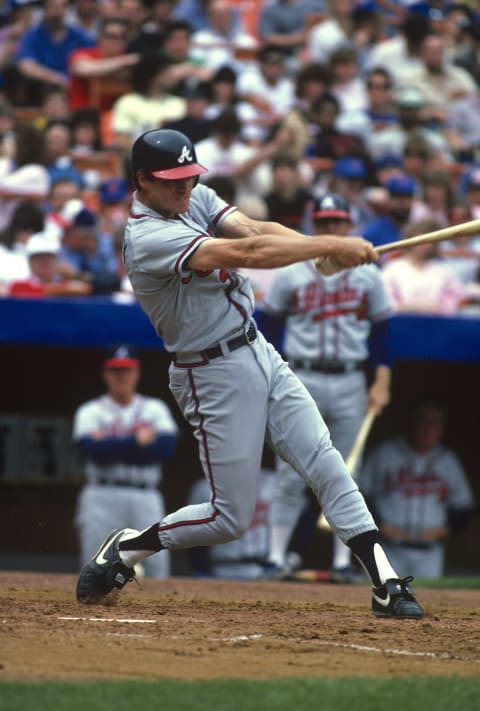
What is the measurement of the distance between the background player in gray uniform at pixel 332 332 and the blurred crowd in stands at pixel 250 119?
4.15ft

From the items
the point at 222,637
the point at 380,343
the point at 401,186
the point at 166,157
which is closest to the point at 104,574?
the point at 222,637

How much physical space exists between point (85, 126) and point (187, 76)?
4.10 feet

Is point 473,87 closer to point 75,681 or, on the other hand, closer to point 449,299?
point 449,299

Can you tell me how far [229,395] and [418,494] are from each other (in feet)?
15.2

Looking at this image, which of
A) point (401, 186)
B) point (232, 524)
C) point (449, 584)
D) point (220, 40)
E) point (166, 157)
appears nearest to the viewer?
point (166, 157)

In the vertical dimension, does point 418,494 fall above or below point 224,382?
below

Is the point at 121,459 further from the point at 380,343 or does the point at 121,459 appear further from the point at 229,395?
the point at 229,395

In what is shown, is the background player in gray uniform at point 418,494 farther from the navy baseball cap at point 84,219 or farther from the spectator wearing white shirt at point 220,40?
the spectator wearing white shirt at point 220,40

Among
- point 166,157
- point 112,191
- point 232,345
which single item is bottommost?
point 232,345

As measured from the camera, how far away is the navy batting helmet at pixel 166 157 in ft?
15.1

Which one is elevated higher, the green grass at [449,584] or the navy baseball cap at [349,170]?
the navy baseball cap at [349,170]

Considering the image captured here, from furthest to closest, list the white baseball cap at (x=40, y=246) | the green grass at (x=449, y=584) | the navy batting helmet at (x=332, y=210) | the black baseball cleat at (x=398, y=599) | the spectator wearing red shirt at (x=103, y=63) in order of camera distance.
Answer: the spectator wearing red shirt at (x=103, y=63), the white baseball cap at (x=40, y=246), the green grass at (x=449, y=584), the navy batting helmet at (x=332, y=210), the black baseball cleat at (x=398, y=599)

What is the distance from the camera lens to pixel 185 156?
183 inches

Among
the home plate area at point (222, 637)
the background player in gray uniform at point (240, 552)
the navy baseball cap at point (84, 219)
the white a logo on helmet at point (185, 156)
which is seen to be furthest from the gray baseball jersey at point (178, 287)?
the background player in gray uniform at point (240, 552)
